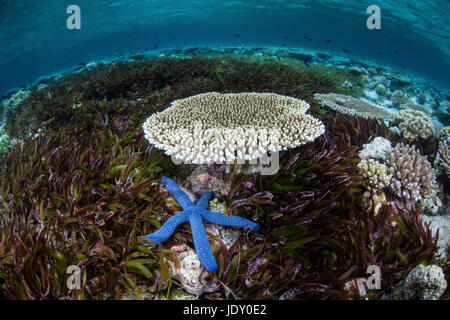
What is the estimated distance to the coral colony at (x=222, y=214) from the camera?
2344 mm

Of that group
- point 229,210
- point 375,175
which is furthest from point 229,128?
point 375,175

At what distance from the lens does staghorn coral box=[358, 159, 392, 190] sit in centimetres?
346

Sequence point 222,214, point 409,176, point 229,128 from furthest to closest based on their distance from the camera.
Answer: point 229,128, point 409,176, point 222,214

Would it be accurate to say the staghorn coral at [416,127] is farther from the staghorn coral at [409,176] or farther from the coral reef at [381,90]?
the coral reef at [381,90]

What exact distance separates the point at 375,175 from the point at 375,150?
98 centimetres

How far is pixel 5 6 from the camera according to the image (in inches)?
1363

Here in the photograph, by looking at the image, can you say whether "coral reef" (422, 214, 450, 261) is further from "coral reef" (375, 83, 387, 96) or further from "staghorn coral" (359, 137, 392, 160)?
"coral reef" (375, 83, 387, 96)

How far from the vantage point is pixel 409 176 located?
3682mm

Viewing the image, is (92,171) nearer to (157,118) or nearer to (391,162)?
(157,118)

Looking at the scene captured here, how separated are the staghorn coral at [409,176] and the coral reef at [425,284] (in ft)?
6.34

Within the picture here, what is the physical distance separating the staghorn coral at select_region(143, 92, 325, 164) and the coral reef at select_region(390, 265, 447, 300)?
2087mm

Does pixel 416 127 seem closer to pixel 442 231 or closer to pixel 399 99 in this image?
pixel 442 231

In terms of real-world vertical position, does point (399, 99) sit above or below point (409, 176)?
below

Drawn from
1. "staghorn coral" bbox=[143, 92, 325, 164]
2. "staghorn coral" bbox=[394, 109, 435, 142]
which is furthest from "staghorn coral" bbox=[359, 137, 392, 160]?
"staghorn coral" bbox=[394, 109, 435, 142]
